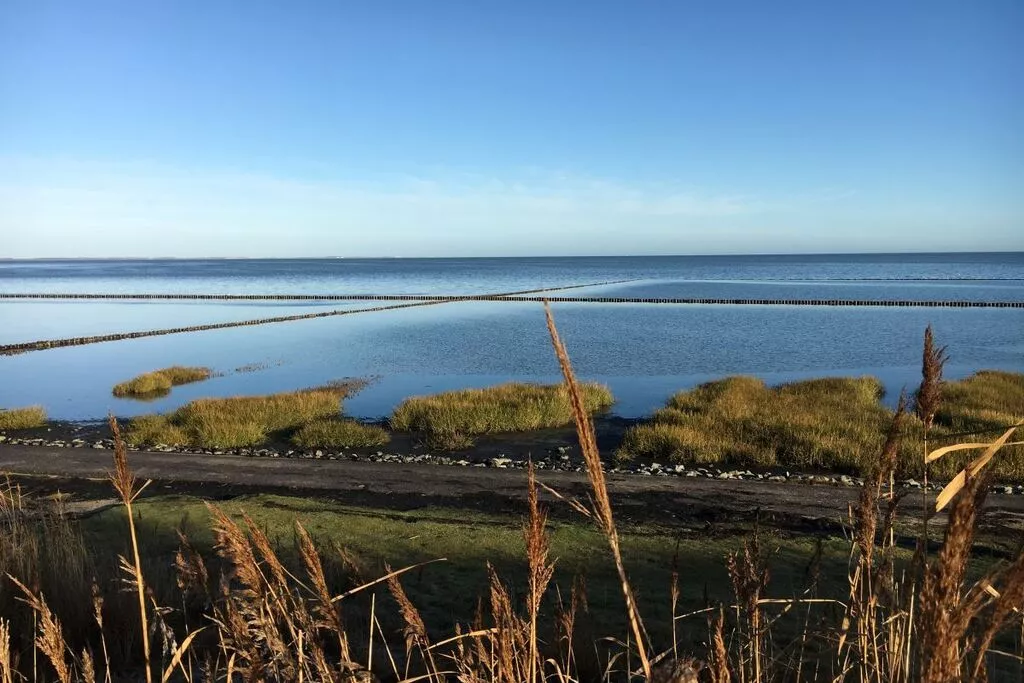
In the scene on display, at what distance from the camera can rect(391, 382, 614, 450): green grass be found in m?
18.6

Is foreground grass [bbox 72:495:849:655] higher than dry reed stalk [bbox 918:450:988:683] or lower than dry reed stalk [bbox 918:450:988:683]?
lower

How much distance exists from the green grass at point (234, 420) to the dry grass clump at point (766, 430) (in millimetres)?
9597

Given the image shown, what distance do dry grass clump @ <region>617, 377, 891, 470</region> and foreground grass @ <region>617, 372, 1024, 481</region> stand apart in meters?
0.02

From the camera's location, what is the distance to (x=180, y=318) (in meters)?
57.4

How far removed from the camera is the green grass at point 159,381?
1060 inches

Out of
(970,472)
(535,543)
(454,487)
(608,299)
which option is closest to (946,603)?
(970,472)

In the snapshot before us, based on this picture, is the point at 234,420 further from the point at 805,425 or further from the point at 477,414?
the point at 805,425

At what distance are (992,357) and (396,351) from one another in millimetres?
30048

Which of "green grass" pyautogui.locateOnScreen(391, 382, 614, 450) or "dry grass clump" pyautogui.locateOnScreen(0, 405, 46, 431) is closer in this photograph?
"green grass" pyautogui.locateOnScreen(391, 382, 614, 450)

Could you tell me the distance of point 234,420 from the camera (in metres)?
19.0

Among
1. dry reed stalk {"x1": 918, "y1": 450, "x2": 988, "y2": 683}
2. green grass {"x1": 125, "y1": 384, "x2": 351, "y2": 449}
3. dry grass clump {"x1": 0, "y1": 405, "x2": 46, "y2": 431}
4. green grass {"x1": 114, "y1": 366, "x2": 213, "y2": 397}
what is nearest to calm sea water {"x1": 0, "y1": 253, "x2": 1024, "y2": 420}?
green grass {"x1": 114, "y1": 366, "x2": 213, "y2": 397}

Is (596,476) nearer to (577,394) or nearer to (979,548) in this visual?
(577,394)

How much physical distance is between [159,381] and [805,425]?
23977mm

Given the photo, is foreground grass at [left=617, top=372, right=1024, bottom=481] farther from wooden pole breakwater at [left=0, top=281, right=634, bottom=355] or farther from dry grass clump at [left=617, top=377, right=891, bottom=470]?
wooden pole breakwater at [left=0, top=281, right=634, bottom=355]
